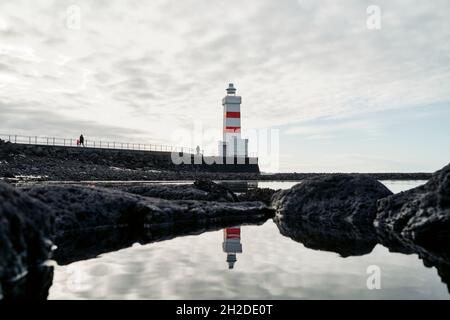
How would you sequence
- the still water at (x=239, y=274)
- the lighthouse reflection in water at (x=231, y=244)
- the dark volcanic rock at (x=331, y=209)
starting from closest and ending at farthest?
the still water at (x=239, y=274)
the lighthouse reflection in water at (x=231, y=244)
the dark volcanic rock at (x=331, y=209)

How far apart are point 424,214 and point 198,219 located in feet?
14.4

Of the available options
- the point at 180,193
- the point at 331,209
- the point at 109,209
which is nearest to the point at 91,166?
the point at 180,193

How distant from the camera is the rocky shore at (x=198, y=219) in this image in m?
4.73

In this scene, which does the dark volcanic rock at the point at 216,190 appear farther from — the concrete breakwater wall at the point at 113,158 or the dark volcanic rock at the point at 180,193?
the concrete breakwater wall at the point at 113,158

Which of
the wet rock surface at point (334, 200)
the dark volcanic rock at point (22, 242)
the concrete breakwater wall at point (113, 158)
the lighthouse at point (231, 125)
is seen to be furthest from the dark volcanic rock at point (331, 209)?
the lighthouse at point (231, 125)

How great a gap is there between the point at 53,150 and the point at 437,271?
48083 millimetres

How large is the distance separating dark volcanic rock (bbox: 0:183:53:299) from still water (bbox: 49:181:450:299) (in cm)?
25

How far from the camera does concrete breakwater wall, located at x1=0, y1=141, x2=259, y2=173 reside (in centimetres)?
4212

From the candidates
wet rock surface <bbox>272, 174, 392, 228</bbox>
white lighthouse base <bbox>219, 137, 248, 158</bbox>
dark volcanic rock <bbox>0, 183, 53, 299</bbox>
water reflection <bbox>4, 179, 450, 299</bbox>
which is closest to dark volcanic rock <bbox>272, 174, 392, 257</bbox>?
wet rock surface <bbox>272, 174, 392, 228</bbox>

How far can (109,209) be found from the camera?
8.67 meters

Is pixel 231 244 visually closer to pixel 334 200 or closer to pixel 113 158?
pixel 334 200

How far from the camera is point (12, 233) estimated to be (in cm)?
451

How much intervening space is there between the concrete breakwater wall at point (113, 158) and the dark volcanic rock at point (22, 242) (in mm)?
35064

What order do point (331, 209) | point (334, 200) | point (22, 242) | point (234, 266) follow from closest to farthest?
point (22, 242), point (234, 266), point (331, 209), point (334, 200)
